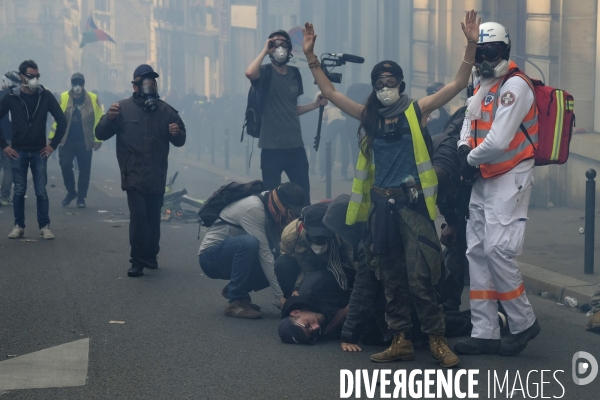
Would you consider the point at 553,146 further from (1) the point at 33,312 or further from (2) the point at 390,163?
(1) the point at 33,312

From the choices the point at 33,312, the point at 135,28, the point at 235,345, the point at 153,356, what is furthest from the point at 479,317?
the point at 135,28

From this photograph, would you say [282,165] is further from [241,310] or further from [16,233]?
[16,233]

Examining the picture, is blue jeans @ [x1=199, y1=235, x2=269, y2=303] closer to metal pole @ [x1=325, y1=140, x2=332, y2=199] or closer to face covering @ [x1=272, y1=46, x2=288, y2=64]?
face covering @ [x1=272, y1=46, x2=288, y2=64]

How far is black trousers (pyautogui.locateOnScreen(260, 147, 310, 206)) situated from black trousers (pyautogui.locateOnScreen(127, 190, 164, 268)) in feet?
3.41

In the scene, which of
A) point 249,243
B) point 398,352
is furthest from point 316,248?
point 398,352

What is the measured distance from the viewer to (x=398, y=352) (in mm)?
6398

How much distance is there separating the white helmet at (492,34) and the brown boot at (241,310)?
2.76 meters

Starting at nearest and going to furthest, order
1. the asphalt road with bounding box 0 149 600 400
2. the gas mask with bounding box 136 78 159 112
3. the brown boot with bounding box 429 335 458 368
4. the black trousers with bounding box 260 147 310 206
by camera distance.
A: the asphalt road with bounding box 0 149 600 400, the brown boot with bounding box 429 335 458 368, the gas mask with bounding box 136 78 159 112, the black trousers with bounding box 260 147 310 206

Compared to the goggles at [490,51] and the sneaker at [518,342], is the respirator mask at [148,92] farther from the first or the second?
the sneaker at [518,342]

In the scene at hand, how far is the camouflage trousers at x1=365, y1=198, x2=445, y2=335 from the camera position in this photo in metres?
6.37

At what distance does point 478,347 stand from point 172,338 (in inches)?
83.4

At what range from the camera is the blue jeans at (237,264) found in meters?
7.83

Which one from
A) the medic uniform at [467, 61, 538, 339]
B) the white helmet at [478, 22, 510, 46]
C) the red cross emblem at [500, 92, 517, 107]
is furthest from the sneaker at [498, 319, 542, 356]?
the white helmet at [478, 22, 510, 46]

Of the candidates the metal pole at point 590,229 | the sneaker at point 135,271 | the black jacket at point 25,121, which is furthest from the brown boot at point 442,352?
the black jacket at point 25,121
